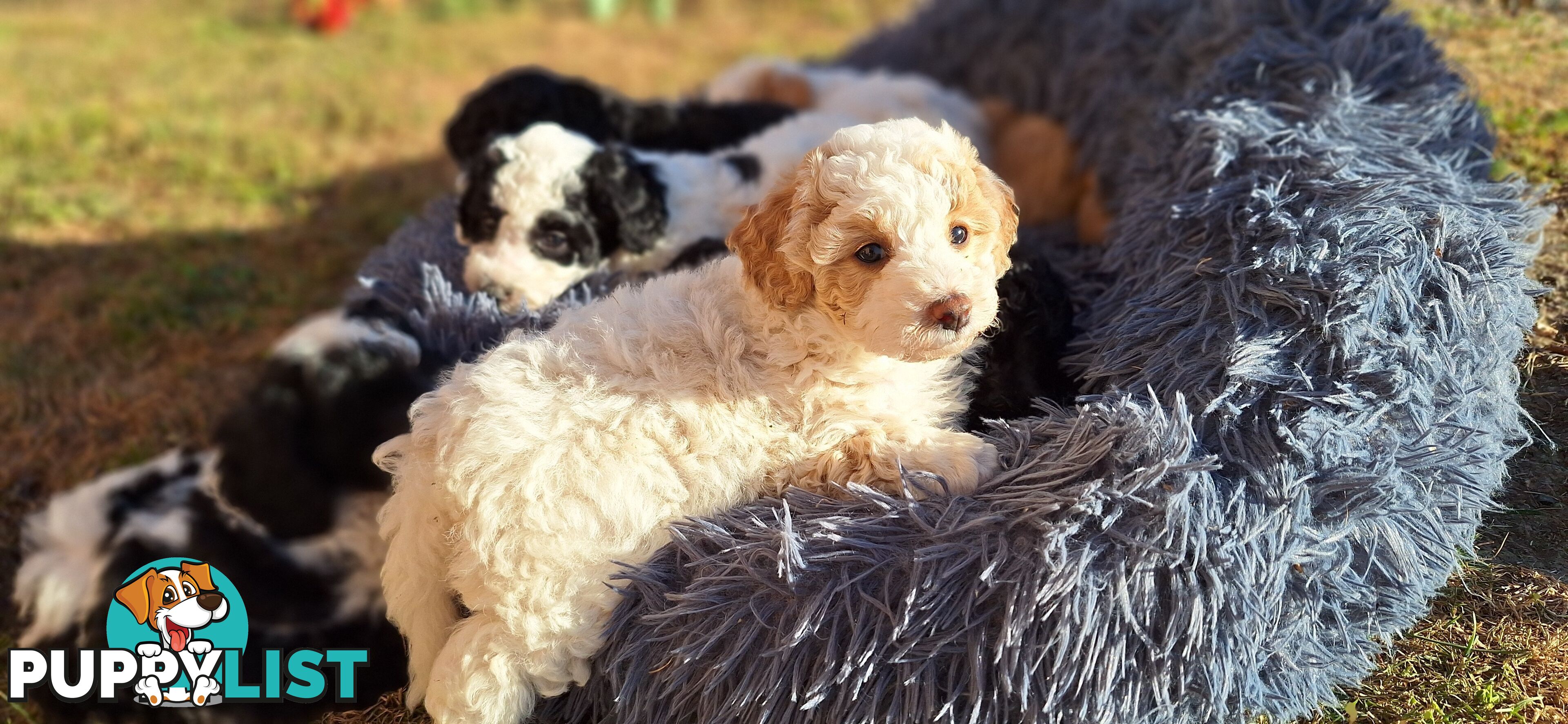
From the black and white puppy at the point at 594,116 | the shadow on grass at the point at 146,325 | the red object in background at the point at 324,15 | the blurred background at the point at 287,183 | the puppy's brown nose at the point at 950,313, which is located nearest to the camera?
the puppy's brown nose at the point at 950,313

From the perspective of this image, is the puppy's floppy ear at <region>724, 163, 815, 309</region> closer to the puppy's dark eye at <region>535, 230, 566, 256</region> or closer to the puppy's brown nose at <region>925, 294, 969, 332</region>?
the puppy's brown nose at <region>925, 294, 969, 332</region>

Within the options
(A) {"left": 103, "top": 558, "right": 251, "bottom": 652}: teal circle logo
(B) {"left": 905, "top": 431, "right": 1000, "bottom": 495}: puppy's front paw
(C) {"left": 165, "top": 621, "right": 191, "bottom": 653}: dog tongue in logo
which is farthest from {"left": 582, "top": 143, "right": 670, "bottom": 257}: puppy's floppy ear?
(C) {"left": 165, "top": 621, "right": 191, "bottom": 653}: dog tongue in logo

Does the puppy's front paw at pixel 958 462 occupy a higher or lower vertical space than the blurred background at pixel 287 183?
higher

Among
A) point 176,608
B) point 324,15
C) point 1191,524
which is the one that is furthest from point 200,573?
point 324,15

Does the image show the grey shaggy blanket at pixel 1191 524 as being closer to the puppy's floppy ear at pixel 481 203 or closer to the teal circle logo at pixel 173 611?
the teal circle logo at pixel 173 611

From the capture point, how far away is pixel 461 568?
2.14 meters

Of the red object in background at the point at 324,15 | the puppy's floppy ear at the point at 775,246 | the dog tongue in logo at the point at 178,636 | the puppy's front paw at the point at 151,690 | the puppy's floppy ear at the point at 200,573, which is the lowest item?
the puppy's front paw at the point at 151,690

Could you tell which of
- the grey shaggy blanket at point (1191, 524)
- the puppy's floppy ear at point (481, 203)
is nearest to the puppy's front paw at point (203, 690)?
the grey shaggy blanket at point (1191, 524)

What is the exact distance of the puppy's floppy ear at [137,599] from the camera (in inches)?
106

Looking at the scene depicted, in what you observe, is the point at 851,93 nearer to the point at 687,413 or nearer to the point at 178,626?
the point at 687,413

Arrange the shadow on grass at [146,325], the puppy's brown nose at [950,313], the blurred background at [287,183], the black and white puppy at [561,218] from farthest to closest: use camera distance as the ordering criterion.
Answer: the shadow on grass at [146,325], the black and white puppy at [561,218], the blurred background at [287,183], the puppy's brown nose at [950,313]

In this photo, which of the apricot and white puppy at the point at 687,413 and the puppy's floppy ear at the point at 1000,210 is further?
the puppy's floppy ear at the point at 1000,210

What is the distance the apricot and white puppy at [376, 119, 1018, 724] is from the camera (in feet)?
6.74

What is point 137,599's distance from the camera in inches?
106
